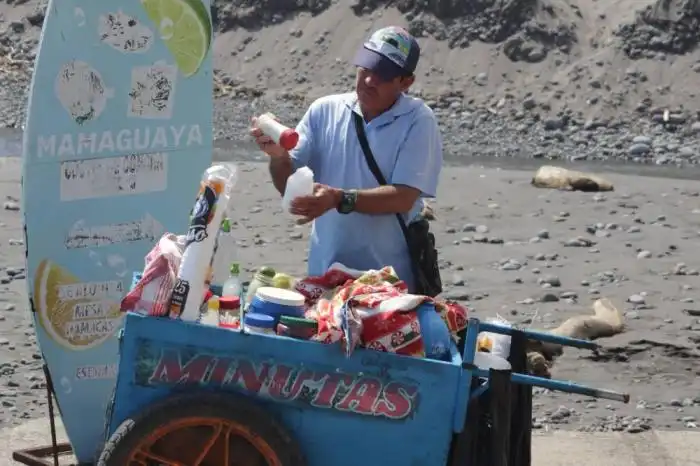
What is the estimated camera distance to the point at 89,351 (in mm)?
5078

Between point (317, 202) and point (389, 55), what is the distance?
1.92 ft

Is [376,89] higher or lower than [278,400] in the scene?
higher

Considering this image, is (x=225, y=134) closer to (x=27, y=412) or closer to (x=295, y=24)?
(x=295, y=24)

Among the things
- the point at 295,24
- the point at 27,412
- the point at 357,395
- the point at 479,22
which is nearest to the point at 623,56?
the point at 479,22

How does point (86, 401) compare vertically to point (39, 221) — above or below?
below

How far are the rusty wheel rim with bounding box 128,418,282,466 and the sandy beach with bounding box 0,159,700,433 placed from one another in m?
2.77

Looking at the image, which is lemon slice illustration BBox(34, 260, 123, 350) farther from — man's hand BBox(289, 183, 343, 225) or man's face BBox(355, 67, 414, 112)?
man's face BBox(355, 67, 414, 112)

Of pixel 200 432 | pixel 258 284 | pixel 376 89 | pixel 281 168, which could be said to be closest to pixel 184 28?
pixel 281 168

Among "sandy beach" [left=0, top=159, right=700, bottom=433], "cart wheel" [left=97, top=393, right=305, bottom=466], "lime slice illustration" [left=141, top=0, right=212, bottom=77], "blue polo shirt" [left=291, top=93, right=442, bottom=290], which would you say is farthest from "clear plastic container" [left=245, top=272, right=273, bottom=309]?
"sandy beach" [left=0, top=159, right=700, bottom=433]

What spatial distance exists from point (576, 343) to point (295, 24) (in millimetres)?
24064

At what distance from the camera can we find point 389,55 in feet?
14.3

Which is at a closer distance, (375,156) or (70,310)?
(375,156)

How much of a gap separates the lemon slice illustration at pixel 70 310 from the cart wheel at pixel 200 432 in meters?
1.26

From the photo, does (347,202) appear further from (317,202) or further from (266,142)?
(266,142)
